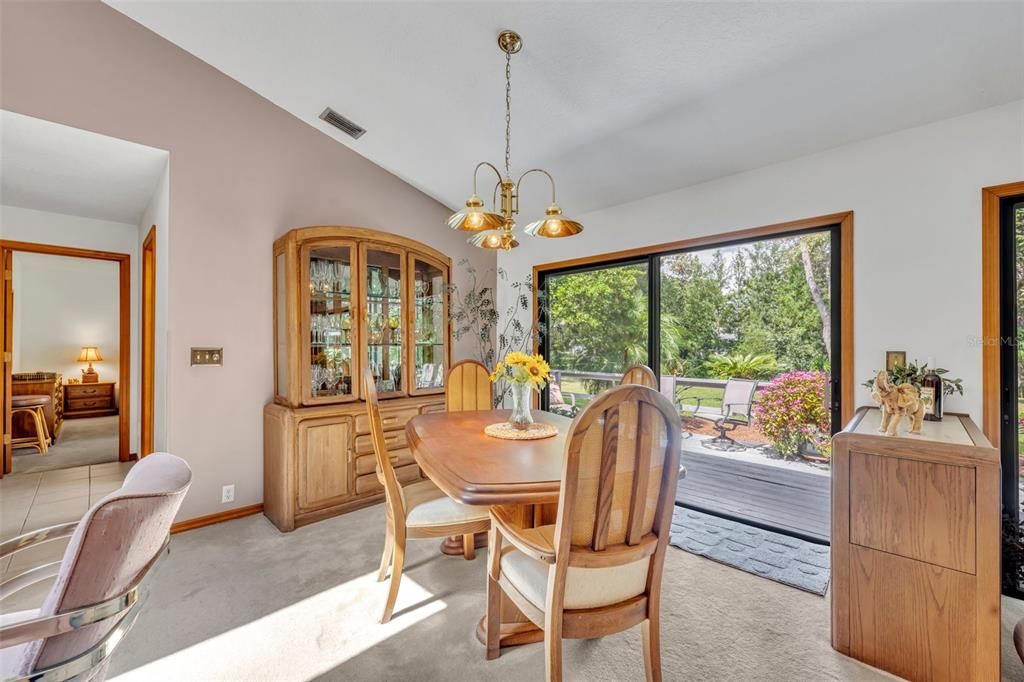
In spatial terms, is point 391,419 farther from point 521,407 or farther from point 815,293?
point 815,293

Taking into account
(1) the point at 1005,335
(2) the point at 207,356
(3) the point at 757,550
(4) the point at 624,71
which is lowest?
(3) the point at 757,550

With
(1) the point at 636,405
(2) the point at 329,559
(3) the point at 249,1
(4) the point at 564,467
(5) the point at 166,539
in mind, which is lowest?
(2) the point at 329,559

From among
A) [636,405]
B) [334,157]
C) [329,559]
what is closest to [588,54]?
[636,405]

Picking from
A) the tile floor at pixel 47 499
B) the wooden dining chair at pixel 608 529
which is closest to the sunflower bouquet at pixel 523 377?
the wooden dining chair at pixel 608 529

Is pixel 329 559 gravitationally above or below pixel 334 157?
below

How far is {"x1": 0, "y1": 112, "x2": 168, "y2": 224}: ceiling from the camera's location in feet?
8.06

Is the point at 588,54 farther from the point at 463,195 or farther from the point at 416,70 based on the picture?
the point at 463,195

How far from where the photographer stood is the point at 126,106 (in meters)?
2.58

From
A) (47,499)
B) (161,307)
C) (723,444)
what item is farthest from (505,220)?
(47,499)

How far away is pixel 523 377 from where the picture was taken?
2.03 meters

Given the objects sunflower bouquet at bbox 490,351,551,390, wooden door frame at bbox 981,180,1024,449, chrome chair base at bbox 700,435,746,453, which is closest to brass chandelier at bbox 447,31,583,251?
sunflower bouquet at bbox 490,351,551,390

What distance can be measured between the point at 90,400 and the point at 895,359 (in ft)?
30.4

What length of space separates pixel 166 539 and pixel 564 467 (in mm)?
1117

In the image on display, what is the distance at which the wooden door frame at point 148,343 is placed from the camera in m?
3.43
